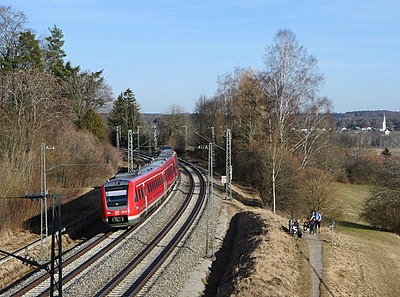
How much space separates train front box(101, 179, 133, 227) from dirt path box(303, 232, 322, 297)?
9.46m

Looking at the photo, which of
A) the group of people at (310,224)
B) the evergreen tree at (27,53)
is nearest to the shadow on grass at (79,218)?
the group of people at (310,224)

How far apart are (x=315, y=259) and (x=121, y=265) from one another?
30.0 feet

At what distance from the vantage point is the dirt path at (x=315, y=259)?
63.1 feet

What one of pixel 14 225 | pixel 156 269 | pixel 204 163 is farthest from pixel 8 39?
pixel 156 269

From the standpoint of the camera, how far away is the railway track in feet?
58.0

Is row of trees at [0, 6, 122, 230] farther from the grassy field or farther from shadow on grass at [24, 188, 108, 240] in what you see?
the grassy field

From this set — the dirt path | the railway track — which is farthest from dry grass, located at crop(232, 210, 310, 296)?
the railway track

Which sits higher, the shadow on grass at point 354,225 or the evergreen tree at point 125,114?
the evergreen tree at point 125,114

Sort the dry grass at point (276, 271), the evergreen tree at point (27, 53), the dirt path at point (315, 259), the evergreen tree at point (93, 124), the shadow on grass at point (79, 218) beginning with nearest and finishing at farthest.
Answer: the dry grass at point (276, 271) → the dirt path at point (315, 259) → the shadow on grass at point (79, 218) → the evergreen tree at point (27, 53) → the evergreen tree at point (93, 124)

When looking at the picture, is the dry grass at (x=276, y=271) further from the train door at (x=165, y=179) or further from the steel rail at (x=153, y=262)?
the train door at (x=165, y=179)

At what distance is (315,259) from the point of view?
23172 millimetres

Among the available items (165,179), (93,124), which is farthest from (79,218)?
(93,124)

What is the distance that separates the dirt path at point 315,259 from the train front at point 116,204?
946 cm

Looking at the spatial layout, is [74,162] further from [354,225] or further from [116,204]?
[354,225]
